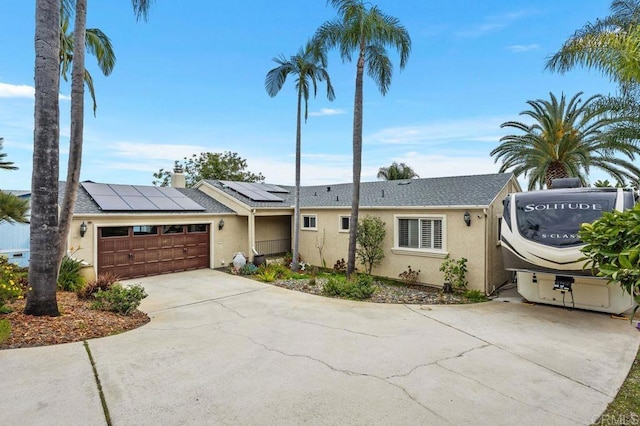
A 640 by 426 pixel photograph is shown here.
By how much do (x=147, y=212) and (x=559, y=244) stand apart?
43.4ft

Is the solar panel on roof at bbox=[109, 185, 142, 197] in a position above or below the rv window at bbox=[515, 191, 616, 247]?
above

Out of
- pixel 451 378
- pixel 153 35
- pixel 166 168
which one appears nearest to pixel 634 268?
pixel 451 378

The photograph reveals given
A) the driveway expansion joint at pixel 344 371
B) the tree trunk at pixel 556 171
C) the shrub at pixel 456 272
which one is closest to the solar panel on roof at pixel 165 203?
the driveway expansion joint at pixel 344 371

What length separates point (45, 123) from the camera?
634 centimetres

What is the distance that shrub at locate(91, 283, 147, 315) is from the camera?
7.28 meters

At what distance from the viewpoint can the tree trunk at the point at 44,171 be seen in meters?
6.32

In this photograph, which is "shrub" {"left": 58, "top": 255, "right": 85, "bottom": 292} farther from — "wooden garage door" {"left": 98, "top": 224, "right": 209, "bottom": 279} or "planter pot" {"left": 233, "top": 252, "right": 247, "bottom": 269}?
"planter pot" {"left": 233, "top": 252, "right": 247, "bottom": 269}

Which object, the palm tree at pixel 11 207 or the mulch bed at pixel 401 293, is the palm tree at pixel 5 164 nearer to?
the palm tree at pixel 11 207

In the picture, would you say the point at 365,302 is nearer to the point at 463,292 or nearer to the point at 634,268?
the point at 463,292

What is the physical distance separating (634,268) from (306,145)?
40.0 feet

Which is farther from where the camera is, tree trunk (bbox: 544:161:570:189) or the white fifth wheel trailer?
tree trunk (bbox: 544:161:570:189)

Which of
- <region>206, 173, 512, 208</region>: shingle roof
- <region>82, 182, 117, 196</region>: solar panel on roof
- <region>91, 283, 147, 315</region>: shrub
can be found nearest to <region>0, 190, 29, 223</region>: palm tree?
<region>91, 283, 147, 315</region>: shrub

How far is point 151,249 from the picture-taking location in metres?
12.8

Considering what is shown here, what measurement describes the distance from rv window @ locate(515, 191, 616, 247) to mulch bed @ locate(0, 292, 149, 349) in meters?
9.38
